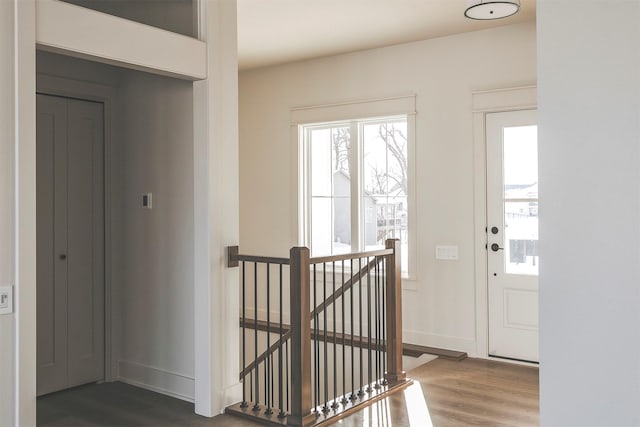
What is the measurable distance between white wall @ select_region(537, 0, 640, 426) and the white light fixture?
198cm

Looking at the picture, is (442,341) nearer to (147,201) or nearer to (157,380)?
(157,380)

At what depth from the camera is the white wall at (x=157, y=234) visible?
379cm

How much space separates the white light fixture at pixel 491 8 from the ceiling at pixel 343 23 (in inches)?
25.5

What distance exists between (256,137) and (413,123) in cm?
189

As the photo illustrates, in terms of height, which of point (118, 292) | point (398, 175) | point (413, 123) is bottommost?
point (118, 292)

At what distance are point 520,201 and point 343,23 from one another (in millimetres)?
2005

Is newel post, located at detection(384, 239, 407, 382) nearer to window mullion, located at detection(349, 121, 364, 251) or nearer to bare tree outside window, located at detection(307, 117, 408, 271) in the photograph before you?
bare tree outside window, located at detection(307, 117, 408, 271)

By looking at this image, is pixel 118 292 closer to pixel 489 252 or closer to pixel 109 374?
pixel 109 374

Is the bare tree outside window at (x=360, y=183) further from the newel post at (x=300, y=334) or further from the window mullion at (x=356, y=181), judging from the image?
the newel post at (x=300, y=334)

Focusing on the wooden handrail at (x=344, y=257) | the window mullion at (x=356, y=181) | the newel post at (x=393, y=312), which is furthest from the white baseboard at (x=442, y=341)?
the wooden handrail at (x=344, y=257)

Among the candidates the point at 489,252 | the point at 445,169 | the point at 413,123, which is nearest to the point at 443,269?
the point at 489,252

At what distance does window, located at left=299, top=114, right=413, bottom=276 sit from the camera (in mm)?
5508

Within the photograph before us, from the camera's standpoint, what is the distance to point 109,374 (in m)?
4.19

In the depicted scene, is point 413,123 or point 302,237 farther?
point 302,237
